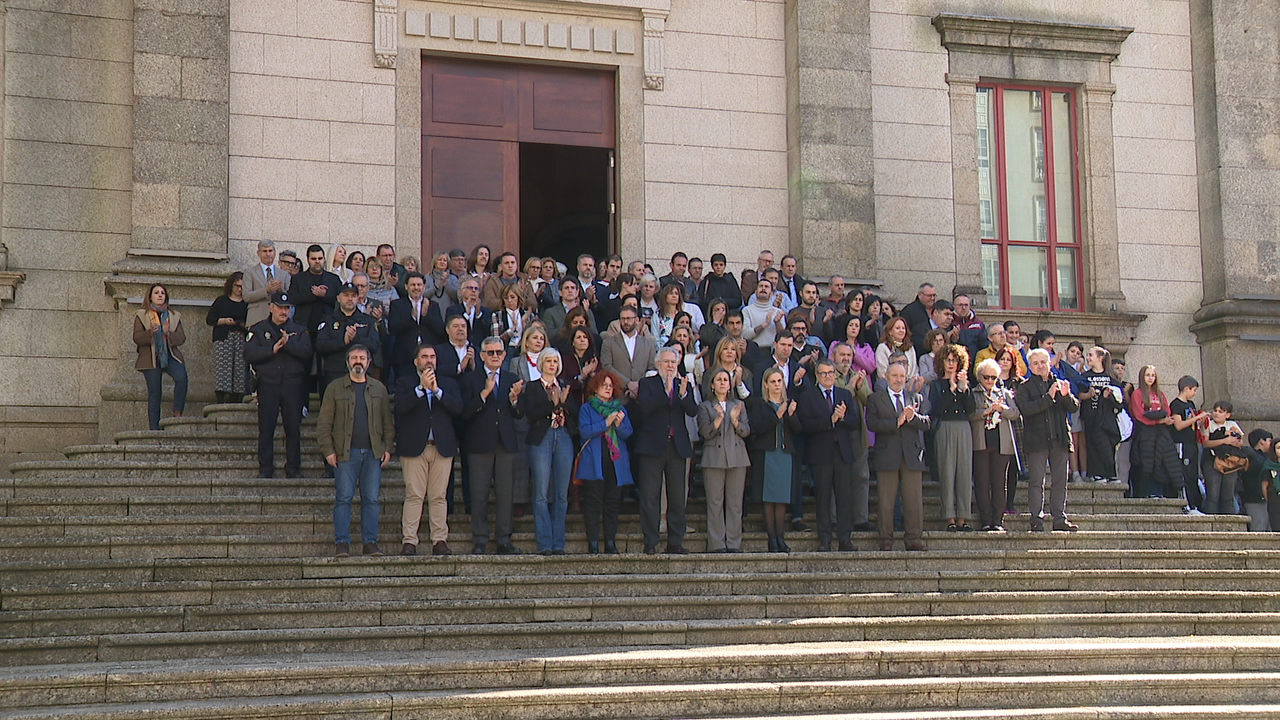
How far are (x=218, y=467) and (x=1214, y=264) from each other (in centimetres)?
1235

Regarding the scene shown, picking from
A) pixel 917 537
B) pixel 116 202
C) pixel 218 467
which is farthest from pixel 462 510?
pixel 116 202

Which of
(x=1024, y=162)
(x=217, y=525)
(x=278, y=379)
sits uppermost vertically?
(x=1024, y=162)

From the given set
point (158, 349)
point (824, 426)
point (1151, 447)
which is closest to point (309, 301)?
point (158, 349)

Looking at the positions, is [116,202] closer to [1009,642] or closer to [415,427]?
[415,427]

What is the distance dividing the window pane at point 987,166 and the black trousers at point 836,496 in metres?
6.82

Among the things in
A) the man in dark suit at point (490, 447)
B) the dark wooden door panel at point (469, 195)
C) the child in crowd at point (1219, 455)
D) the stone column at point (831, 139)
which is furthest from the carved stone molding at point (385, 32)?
the child in crowd at point (1219, 455)

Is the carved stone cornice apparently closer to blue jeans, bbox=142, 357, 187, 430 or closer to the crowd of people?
the crowd of people

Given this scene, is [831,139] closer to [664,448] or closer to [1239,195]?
[1239,195]

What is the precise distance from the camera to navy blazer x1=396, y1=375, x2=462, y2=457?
461 inches

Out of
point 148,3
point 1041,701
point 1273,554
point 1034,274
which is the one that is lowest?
point 1041,701

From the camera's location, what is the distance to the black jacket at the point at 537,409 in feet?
39.4

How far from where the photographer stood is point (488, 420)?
39.2 feet

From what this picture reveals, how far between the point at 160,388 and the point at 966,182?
32.0ft

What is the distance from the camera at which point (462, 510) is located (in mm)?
12641
